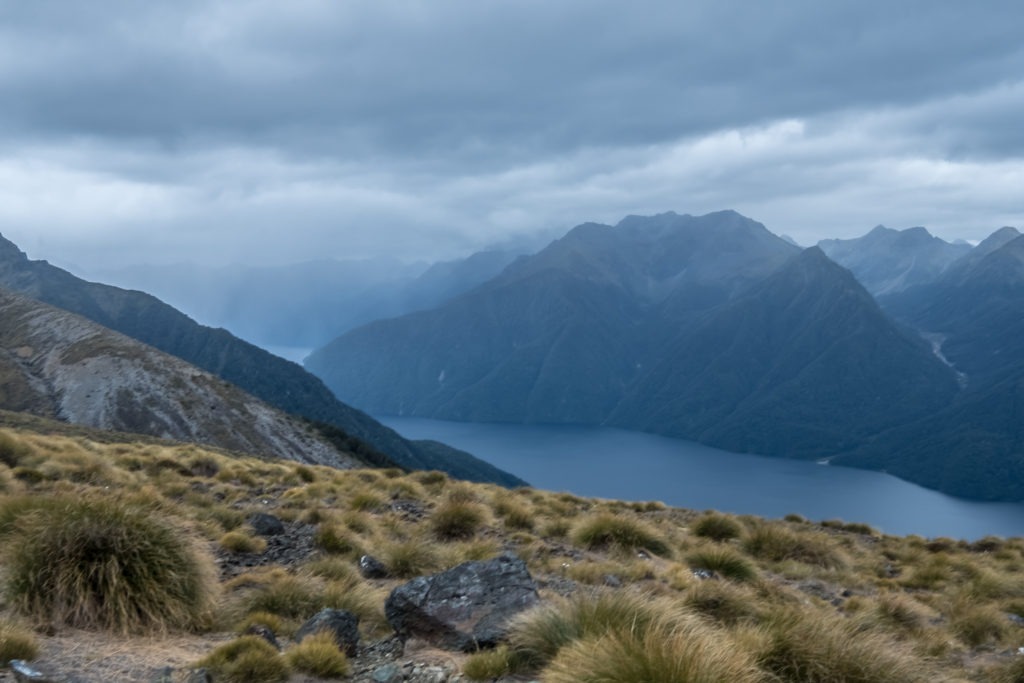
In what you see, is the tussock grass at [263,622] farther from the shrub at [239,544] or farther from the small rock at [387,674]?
the shrub at [239,544]

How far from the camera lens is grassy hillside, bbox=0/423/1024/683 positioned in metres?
6.12

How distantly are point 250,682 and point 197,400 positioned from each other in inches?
3152

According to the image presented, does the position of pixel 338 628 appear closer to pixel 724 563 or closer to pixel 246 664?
pixel 246 664

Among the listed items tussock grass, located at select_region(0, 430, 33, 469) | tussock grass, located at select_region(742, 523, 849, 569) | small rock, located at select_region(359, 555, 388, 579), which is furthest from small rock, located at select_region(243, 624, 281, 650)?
tussock grass, located at select_region(0, 430, 33, 469)


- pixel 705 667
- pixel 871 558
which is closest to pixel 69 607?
pixel 705 667

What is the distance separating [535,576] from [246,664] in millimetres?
5259

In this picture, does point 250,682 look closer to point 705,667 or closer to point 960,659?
point 705,667

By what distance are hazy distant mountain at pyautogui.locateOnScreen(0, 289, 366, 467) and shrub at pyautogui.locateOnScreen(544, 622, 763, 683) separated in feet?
209

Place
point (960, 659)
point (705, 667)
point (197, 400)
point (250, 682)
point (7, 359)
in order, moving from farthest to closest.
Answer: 1. point (7, 359)
2. point (197, 400)
3. point (960, 659)
4. point (250, 682)
5. point (705, 667)

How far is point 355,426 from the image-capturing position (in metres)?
165

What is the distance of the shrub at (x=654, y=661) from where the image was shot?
4.88 m

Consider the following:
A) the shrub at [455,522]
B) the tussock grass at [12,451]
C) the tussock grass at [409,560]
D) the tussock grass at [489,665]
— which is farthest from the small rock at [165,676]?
the tussock grass at [12,451]

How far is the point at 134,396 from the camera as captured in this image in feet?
254

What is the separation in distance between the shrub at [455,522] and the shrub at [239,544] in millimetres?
3405
